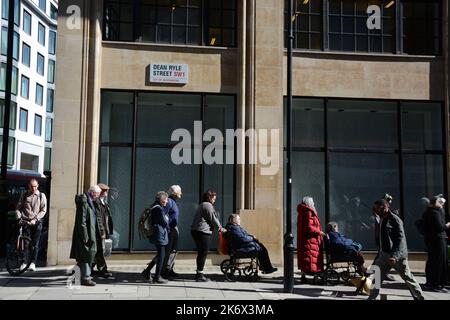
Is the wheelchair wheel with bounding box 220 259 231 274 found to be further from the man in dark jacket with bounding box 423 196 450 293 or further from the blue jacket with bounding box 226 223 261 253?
the man in dark jacket with bounding box 423 196 450 293

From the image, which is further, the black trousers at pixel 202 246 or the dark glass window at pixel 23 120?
the dark glass window at pixel 23 120

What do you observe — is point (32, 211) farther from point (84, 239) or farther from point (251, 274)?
point (251, 274)

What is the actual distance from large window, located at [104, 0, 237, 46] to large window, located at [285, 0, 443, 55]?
191cm

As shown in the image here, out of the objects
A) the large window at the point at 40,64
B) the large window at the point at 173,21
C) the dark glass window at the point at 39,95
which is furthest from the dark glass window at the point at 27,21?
the large window at the point at 173,21

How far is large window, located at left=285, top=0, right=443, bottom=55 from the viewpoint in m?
13.7

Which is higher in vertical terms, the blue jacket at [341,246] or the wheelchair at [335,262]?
the blue jacket at [341,246]

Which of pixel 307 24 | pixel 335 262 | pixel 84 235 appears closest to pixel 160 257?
pixel 84 235

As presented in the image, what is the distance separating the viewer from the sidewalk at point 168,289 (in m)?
8.82

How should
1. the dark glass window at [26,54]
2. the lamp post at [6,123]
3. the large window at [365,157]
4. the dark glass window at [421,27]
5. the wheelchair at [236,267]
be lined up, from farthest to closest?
the dark glass window at [26,54], the dark glass window at [421,27], the large window at [365,157], the lamp post at [6,123], the wheelchair at [236,267]

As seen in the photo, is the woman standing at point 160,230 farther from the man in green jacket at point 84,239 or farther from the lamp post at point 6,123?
the lamp post at point 6,123

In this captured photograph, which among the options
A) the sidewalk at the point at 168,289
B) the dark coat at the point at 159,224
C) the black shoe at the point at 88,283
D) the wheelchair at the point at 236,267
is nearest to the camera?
the sidewalk at the point at 168,289

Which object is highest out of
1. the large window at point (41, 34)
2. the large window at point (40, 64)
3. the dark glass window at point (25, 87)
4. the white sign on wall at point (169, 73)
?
the large window at point (41, 34)

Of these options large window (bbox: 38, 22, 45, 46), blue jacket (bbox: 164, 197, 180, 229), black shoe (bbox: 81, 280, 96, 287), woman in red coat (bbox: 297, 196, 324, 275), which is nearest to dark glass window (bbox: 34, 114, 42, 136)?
large window (bbox: 38, 22, 45, 46)

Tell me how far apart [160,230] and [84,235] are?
142cm
